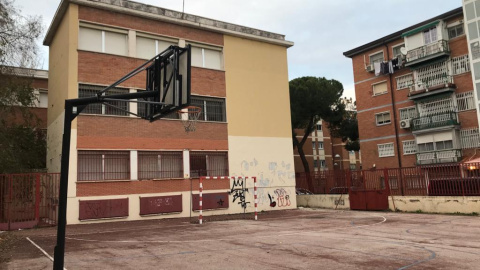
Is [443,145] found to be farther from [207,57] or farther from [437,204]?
[207,57]

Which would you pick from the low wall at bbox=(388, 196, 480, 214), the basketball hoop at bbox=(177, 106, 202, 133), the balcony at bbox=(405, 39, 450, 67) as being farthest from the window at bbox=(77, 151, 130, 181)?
the balcony at bbox=(405, 39, 450, 67)

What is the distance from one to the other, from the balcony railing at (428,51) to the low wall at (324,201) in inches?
673

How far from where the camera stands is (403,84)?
115 ft

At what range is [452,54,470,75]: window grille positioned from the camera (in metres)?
30.7

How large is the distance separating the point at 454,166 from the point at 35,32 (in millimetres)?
20683

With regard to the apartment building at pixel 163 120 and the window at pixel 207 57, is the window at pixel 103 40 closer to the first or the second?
the apartment building at pixel 163 120

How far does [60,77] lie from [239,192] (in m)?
11.1

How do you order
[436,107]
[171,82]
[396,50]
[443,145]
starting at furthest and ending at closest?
1. [396,50]
2. [436,107]
3. [443,145]
4. [171,82]

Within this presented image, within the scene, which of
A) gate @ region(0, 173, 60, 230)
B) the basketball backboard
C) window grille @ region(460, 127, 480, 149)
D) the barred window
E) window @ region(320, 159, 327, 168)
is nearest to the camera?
the basketball backboard

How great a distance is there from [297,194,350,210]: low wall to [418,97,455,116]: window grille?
15870mm

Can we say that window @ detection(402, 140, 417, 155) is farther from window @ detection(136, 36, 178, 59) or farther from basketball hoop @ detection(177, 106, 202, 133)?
window @ detection(136, 36, 178, 59)

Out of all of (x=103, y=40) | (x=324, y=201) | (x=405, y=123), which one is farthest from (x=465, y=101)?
(x=103, y=40)

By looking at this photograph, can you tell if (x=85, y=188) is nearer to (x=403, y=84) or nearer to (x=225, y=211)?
(x=225, y=211)

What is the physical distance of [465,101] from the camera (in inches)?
1215
